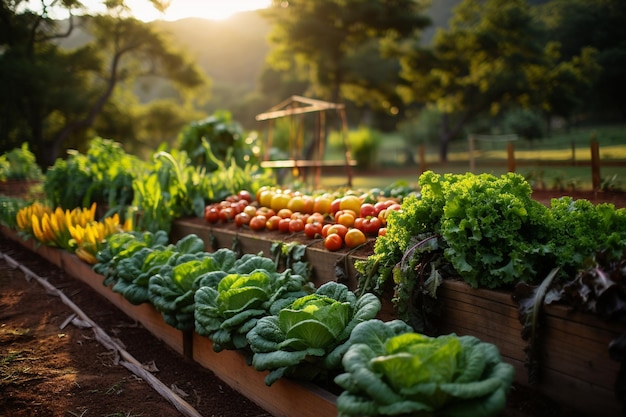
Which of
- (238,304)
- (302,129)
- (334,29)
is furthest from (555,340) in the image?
(334,29)

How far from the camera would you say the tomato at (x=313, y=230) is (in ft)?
13.0

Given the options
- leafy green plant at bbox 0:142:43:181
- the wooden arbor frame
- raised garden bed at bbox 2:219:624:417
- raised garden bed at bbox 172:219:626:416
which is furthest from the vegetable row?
leafy green plant at bbox 0:142:43:181

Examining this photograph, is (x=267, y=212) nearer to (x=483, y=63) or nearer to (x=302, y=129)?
(x=302, y=129)

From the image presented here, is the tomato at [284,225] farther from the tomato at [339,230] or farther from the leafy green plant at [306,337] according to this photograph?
the leafy green plant at [306,337]

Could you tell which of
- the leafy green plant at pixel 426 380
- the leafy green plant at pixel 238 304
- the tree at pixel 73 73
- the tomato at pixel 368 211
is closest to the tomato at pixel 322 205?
the tomato at pixel 368 211

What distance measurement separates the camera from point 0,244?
7195 millimetres

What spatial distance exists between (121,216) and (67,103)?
16842 millimetres

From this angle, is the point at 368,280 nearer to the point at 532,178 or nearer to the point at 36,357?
the point at 36,357

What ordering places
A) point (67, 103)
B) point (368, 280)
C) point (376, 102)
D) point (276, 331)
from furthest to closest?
point (376, 102) → point (67, 103) → point (368, 280) → point (276, 331)

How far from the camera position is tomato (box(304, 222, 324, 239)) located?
3.97 m

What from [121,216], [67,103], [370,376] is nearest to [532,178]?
[121,216]

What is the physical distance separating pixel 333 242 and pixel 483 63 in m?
20.4

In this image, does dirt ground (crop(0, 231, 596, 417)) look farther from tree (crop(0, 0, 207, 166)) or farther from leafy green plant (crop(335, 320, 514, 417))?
tree (crop(0, 0, 207, 166))

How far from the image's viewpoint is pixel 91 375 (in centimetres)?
303
